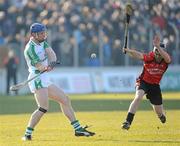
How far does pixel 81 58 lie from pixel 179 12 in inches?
214

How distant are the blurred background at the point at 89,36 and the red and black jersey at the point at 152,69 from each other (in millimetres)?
17870

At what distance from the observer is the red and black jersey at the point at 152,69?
18375 millimetres

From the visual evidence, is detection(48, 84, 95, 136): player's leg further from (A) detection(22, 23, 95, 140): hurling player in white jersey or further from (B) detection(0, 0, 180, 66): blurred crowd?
(B) detection(0, 0, 180, 66): blurred crowd

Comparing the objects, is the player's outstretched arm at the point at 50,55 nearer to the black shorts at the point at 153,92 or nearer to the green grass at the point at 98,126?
the green grass at the point at 98,126

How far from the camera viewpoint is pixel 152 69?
1848 centimetres

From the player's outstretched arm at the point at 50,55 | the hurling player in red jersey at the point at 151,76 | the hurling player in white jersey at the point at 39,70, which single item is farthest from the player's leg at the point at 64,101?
the hurling player in red jersey at the point at 151,76

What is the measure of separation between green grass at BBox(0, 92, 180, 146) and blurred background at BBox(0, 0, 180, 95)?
25.3ft

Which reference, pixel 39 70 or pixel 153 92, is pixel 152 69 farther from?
pixel 39 70

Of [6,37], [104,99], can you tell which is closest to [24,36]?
[6,37]

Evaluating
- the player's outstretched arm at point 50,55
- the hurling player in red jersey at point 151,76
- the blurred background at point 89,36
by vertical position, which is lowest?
the blurred background at point 89,36

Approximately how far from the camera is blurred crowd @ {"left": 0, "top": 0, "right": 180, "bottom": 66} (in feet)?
121

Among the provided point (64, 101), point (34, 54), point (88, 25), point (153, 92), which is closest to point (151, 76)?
point (153, 92)

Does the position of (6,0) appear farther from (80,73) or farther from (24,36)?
(80,73)

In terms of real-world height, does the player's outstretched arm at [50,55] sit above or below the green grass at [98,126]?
above
